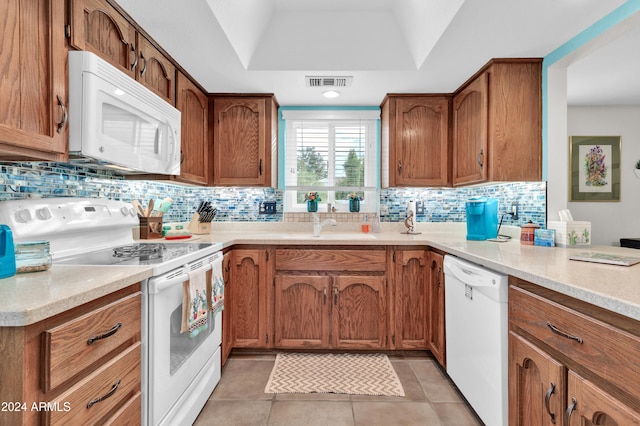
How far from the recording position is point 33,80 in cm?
116

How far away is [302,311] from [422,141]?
177 centimetres

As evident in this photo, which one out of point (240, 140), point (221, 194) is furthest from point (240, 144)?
point (221, 194)

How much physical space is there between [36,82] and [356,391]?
219cm

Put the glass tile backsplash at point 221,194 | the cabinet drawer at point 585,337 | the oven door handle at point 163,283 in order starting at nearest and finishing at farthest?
the cabinet drawer at point 585,337 < the oven door handle at point 163,283 < the glass tile backsplash at point 221,194

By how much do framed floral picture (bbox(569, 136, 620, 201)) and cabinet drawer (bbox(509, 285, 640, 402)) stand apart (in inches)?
112

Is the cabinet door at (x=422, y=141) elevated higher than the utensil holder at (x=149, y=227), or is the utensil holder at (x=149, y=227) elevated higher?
the cabinet door at (x=422, y=141)

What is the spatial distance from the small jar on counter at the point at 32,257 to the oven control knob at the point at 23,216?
33 cm

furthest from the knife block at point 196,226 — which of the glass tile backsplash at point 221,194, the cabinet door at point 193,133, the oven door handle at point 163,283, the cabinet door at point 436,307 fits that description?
the cabinet door at point 436,307

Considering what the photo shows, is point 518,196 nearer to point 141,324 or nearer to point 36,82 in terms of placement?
point 141,324

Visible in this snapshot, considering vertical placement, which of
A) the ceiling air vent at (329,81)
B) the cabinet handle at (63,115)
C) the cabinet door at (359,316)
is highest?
the ceiling air vent at (329,81)

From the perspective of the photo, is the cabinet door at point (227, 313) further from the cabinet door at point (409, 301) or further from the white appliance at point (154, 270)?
the cabinet door at point (409, 301)

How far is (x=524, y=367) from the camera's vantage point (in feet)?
4.27

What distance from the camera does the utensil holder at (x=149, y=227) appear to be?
2.25 meters

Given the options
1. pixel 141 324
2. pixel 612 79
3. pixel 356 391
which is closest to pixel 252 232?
pixel 356 391
